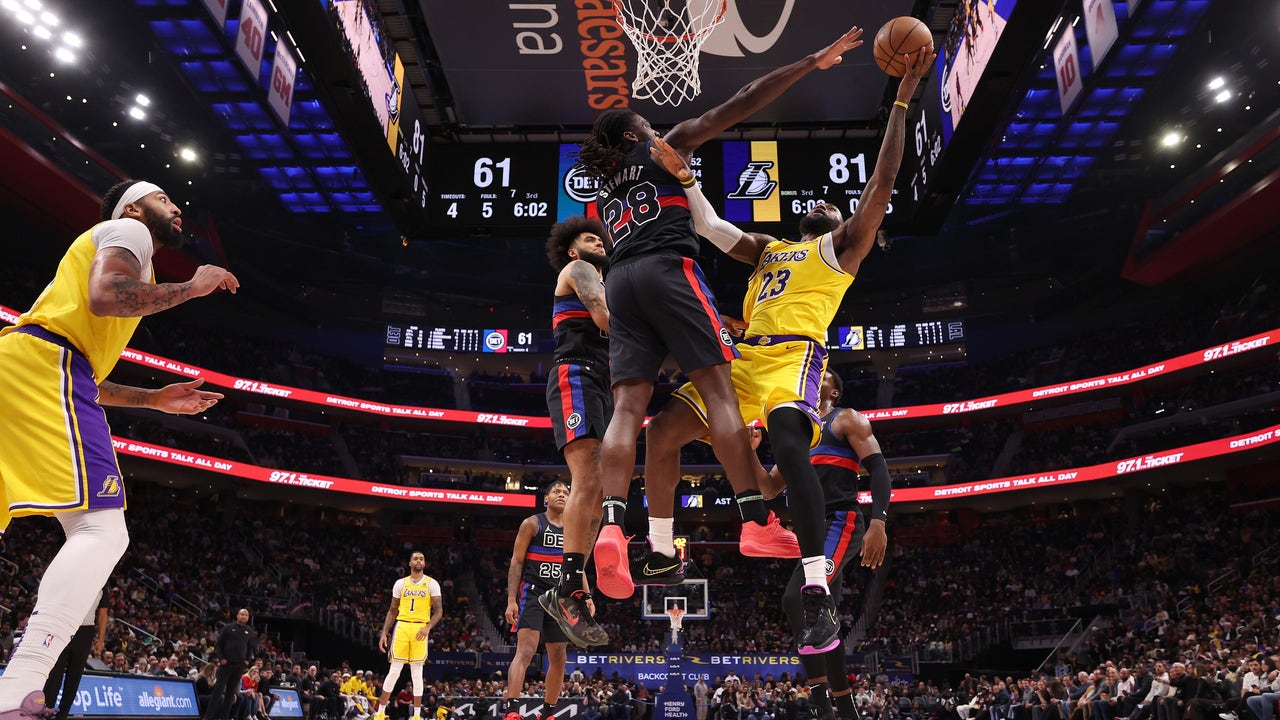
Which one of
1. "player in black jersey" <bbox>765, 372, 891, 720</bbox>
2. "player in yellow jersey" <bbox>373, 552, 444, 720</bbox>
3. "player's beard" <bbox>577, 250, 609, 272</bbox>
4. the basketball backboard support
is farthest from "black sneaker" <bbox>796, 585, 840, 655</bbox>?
the basketball backboard support

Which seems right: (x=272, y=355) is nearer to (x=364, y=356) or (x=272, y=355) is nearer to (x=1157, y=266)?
(x=364, y=356)

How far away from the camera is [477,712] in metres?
9.06

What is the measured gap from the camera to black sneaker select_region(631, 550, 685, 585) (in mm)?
4277

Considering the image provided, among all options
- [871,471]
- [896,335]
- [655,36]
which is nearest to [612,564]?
[871,471]

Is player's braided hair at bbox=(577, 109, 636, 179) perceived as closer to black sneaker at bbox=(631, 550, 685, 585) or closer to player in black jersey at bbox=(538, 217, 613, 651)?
player in black jersey at bbox=(538, 217, 613, 651)

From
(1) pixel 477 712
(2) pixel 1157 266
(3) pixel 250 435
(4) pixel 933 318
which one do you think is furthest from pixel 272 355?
(2) pixel 1157 266

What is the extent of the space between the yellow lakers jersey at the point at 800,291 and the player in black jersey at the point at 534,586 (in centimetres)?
397

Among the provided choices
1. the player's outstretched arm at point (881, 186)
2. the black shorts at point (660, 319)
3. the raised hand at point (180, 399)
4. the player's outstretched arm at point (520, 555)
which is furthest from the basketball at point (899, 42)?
the player's outstretched arm at point (520, 555)

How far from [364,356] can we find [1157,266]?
32554 mm

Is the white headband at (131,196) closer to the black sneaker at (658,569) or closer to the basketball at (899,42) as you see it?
the black sneaker at (658,569)

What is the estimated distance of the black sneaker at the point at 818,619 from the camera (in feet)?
14.1

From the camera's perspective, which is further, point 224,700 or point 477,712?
point 224,700

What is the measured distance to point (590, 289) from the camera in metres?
5.44

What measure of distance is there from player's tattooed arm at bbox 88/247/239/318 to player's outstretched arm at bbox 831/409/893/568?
403 cm
